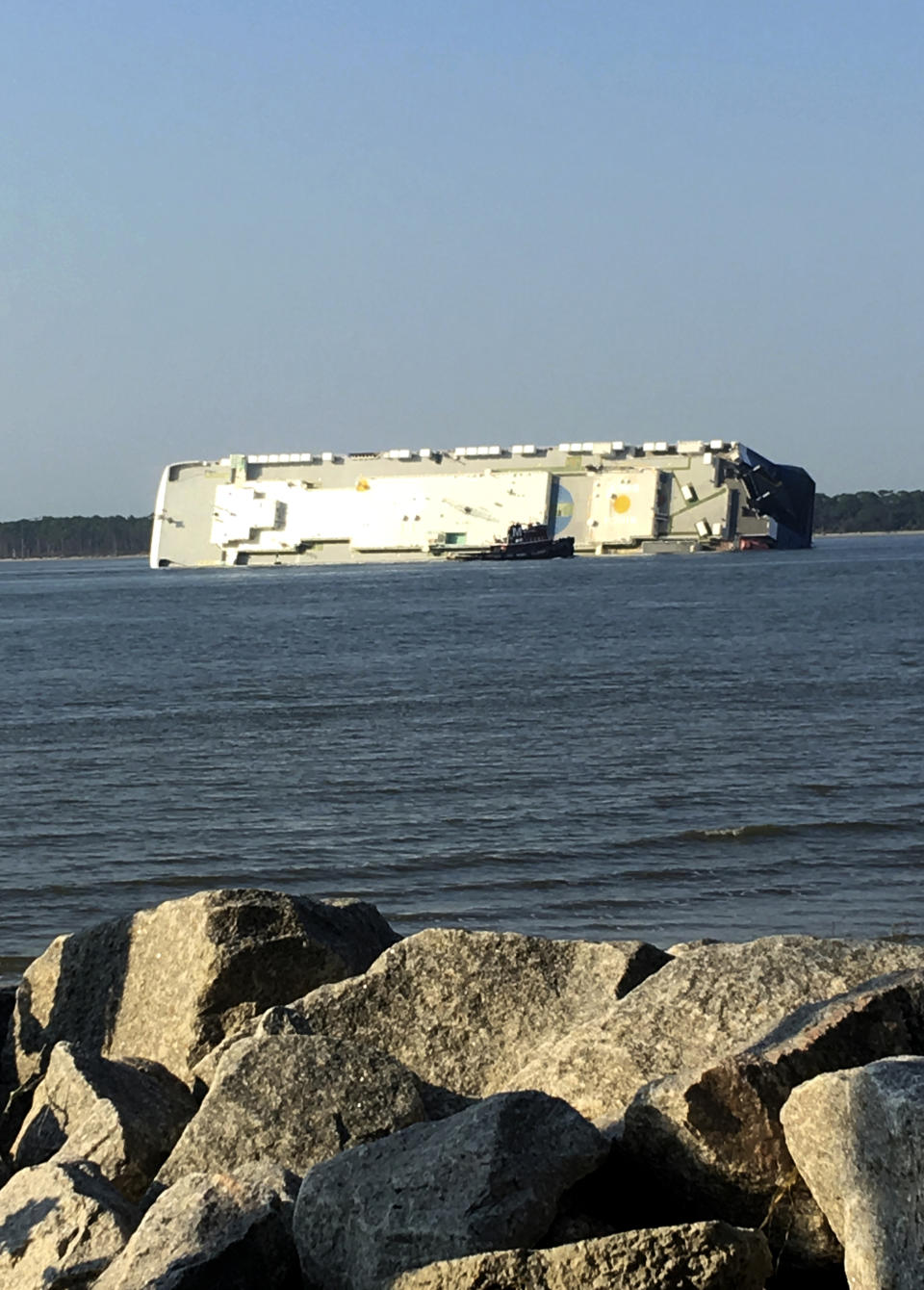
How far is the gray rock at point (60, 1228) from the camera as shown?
2.79 m

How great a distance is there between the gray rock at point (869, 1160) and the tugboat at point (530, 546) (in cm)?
7114

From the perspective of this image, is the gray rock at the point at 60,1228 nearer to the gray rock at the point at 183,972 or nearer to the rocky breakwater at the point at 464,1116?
the rocky breakwater at the point at 464,1116

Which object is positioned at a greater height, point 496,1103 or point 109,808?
point 496,1103

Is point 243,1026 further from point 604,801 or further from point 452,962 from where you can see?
point 604,801

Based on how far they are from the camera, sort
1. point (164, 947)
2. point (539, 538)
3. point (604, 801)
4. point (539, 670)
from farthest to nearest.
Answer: point (539, 538) → point (539, 670) → point (604, 801) → point (164, 947)

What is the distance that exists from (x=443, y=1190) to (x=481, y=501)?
240 ft

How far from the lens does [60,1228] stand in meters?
2.88

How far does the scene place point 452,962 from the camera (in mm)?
3908

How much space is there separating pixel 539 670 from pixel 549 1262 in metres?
21.2

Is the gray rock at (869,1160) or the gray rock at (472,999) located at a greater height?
the gray rock at (869,1160)

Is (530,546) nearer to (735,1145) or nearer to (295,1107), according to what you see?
(295,1107)

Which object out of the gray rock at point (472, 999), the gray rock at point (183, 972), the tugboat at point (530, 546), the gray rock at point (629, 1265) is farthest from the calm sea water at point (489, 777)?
the tugboat at point (530, 546)

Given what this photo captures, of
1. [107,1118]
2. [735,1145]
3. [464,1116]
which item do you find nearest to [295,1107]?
[107,1118]

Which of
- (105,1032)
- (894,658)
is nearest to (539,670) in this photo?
(894,658)
